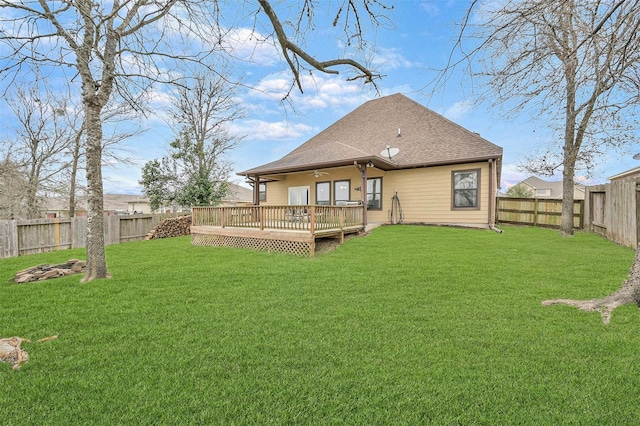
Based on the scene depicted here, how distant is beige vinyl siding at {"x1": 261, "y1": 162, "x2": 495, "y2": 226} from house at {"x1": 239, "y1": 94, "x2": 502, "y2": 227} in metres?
0.03

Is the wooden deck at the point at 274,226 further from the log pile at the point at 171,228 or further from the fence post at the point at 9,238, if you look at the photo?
the fence post at the point at 9,238

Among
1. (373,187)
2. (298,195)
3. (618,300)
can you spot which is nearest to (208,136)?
(298,195)

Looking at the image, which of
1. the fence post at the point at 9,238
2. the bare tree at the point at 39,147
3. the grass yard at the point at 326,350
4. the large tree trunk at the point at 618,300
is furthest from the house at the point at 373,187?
the bare tree at the point at 39,147

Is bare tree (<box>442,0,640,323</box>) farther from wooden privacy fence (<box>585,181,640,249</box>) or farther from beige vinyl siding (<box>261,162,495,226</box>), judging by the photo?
beige vinyl siding (<box>261,162,495,226</box>)

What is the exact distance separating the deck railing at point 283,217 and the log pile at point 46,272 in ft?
13.1

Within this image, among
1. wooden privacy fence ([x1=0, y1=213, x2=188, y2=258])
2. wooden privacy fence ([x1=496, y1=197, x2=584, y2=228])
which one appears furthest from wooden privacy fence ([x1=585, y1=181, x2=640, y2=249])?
wooden privacy fence ([x1=0, y1=213, x2=188, y2=258])

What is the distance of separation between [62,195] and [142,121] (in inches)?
556

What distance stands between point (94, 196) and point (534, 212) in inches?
595

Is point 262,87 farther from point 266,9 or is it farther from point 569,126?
point 569,126

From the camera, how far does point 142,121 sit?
462cm

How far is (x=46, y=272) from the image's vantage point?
5.74 meters

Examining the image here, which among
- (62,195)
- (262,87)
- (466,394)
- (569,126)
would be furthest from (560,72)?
(62,195)

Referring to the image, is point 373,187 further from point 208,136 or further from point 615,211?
point 208,136

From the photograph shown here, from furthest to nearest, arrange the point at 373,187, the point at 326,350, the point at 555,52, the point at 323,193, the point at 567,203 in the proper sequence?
1. the point at 323,193
2. the point at 373,187
3. the point at 567,203
4. the point at 555,52
5. the point at 326,350
